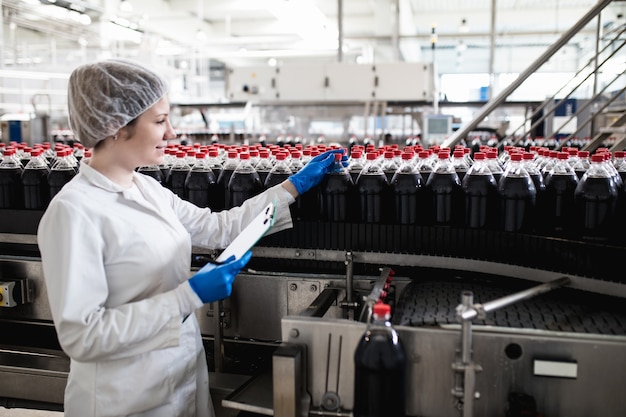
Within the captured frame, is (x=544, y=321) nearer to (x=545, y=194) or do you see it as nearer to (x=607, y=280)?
(x=607, y=280)

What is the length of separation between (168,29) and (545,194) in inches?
512

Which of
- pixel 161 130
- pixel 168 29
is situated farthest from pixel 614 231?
pixel 168 29

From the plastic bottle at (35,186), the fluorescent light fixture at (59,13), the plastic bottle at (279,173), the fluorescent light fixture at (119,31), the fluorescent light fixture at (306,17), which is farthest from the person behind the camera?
the fluorescent light fixture at (306,17)

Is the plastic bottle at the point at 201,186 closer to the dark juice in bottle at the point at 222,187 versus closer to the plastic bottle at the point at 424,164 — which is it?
the dark juice in bottle at the point at 222,187

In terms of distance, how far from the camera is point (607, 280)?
1.44 meters

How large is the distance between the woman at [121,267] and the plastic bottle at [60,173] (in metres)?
0.72

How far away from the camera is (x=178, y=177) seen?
2158 millimetres

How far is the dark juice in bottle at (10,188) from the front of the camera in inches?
86.8

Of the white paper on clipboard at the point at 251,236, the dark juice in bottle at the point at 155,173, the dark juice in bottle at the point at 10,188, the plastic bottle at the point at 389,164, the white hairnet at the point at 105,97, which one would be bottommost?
the white paper on clipboard at the point at 251,236

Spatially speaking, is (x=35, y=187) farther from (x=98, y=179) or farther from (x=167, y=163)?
(x=98, y=179)

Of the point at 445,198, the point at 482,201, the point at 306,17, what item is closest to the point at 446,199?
the point at 445,198

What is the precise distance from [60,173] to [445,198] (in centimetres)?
145

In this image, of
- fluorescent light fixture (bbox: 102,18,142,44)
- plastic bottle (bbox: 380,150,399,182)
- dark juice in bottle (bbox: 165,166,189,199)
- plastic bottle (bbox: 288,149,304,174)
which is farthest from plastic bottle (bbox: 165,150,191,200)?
fluorescent light fixture (bbox: 102,18,142,44)

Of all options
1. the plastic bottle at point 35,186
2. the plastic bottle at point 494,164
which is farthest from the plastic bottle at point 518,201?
the plastic bottle at point 35,186
